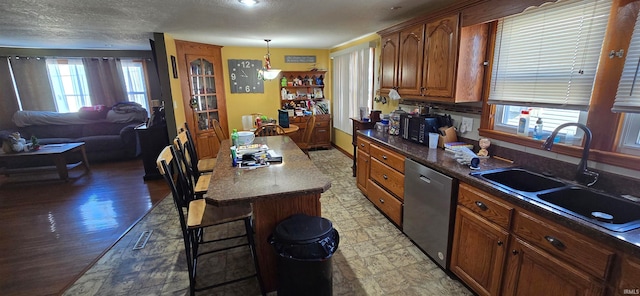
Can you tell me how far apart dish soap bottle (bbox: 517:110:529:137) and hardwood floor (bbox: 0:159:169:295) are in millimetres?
3573

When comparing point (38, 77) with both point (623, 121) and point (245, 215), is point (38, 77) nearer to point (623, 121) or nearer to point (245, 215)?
point (245, 215)

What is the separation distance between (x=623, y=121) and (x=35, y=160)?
7.53 m

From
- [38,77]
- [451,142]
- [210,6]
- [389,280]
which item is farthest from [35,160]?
[451,142]

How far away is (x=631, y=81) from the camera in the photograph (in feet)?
4.51

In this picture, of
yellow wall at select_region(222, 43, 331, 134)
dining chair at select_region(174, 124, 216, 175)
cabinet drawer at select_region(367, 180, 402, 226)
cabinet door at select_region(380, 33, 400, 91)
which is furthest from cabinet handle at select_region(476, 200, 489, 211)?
yellow wall at select_region(222, 43, 331, 134)

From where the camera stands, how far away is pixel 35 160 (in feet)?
15.8

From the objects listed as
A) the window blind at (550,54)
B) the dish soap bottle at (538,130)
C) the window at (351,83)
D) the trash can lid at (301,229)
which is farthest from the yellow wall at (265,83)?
the dish soap bottle at (538,130)

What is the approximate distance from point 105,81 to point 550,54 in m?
7.70

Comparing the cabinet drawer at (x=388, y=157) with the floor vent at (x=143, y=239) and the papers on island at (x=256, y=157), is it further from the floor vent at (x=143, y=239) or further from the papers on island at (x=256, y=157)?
the floor vent at (x=143, y=239)

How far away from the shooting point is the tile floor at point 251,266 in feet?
6.31

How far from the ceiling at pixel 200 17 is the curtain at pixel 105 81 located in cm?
187

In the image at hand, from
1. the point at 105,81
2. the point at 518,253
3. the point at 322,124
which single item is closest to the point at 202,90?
the point at 322,124

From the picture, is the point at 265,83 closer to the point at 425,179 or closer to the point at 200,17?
the point at 200,17

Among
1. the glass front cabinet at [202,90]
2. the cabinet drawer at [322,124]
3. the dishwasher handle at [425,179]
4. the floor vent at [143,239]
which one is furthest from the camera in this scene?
the cabinet drawer at [322,124]
